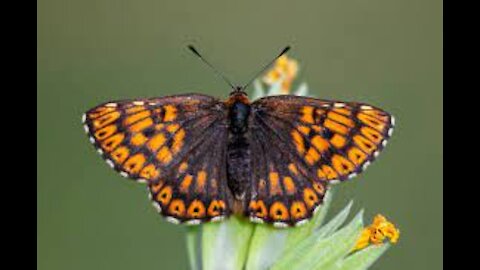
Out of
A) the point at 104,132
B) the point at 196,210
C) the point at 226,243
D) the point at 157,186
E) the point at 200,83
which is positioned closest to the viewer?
the point at 226,243

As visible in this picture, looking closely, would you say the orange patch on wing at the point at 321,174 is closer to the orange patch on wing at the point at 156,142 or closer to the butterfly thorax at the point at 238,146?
the butterfly thorax at the point at 238,146

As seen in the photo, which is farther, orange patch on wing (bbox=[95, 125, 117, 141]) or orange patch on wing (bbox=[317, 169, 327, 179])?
orange patch on wing (bbox=[95, 125, 117, 141])

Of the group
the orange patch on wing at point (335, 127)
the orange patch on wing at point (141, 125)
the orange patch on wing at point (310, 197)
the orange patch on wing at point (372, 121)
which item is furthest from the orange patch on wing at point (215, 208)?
the orange patch on wing at point (372, 121)

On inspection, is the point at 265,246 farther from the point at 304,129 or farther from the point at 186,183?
the point at 304,129

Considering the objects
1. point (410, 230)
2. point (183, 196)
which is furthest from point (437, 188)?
point (183, 196)

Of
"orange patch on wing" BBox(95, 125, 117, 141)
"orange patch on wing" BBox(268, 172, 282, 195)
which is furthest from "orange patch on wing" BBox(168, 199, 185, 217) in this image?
"orange patch on wing" BBox(95, 125, 117, 141)

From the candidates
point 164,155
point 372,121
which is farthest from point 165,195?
point 372,121

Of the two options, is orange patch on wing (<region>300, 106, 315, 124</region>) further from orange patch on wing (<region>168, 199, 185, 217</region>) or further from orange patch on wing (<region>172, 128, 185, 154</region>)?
orange patch on wing (<region>168, 199, 185, 217</region>)
